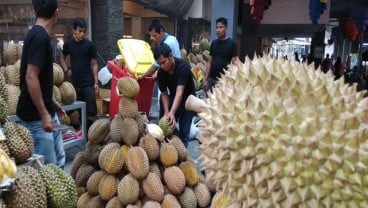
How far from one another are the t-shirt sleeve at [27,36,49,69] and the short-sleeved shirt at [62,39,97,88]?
2.32 meters

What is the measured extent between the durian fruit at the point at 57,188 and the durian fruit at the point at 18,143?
0.10m

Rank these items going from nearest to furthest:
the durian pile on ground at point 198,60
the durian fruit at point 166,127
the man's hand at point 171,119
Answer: the durian fruit at point 166,127
the man's hand at point 171,119
the durian pile on ground at point 198,60

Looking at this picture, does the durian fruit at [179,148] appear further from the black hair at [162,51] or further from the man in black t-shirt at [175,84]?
the black hair at [162,51]

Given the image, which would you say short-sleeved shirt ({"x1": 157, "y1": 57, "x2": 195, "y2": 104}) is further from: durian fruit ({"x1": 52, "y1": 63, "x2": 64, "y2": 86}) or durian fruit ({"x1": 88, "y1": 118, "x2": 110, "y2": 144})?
durian fruit ({"x1": 52, "y1": 63, "x2": 64, "y2": 86})

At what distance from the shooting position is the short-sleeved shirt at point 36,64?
2.39m

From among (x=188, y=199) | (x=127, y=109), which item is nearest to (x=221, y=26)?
(x=127, y=109)

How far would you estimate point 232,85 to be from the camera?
864mm

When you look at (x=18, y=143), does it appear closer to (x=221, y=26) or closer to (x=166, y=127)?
(x=166, y=127)

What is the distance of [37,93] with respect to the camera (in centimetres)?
242

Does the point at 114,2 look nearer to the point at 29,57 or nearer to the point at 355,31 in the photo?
the point at 29,57

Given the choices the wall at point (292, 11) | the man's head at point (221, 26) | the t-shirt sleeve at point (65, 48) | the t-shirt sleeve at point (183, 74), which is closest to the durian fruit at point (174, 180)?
the t-shirt sleeve at point (183, 74)

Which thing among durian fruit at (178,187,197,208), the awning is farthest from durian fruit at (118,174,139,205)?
the awning

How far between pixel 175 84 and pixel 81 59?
5.47ft

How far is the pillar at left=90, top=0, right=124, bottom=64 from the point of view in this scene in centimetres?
595
